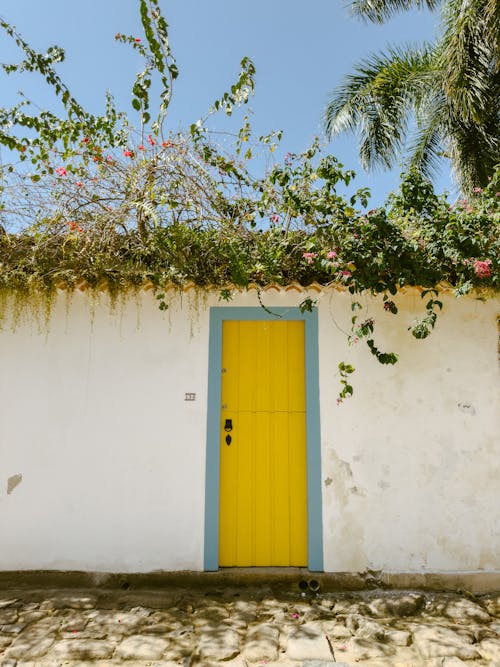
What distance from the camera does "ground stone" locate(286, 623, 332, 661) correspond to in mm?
3176

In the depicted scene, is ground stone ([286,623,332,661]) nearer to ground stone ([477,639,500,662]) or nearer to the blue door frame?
the blue door frame

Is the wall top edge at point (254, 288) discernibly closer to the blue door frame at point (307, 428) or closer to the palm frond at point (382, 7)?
the blue door frame at point (307, 428)

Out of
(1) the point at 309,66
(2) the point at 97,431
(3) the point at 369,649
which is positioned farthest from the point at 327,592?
(1) the point at 309,66

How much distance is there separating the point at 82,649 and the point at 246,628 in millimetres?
1153

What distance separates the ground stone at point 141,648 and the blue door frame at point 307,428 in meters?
1.11

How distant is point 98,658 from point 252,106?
15.2 ft

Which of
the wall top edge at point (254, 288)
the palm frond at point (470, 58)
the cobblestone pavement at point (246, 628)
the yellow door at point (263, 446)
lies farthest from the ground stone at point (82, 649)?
the palm frond at point (470, 58)

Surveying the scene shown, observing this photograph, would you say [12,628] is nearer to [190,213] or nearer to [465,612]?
[465,612]

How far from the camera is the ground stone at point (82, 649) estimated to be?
3.13 metres

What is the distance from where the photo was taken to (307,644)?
130 inches

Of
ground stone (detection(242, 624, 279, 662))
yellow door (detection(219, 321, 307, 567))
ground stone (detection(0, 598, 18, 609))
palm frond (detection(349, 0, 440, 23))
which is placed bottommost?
ground stone (detection(242, 624, 279, 662))

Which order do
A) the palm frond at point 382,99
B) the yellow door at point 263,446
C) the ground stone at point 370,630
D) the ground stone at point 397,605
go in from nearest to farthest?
the ground stone at point 370,630, the ground stone at point 397,605, the yellow door at point 263,446, the palm frond at point 382,99

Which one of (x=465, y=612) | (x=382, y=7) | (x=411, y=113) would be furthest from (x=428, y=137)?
(x=465, y=612)

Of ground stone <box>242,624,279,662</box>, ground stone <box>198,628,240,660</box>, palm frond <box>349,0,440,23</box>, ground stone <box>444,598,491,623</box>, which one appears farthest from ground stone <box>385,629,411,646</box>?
palm frond <box>349,0,440,23</box>
